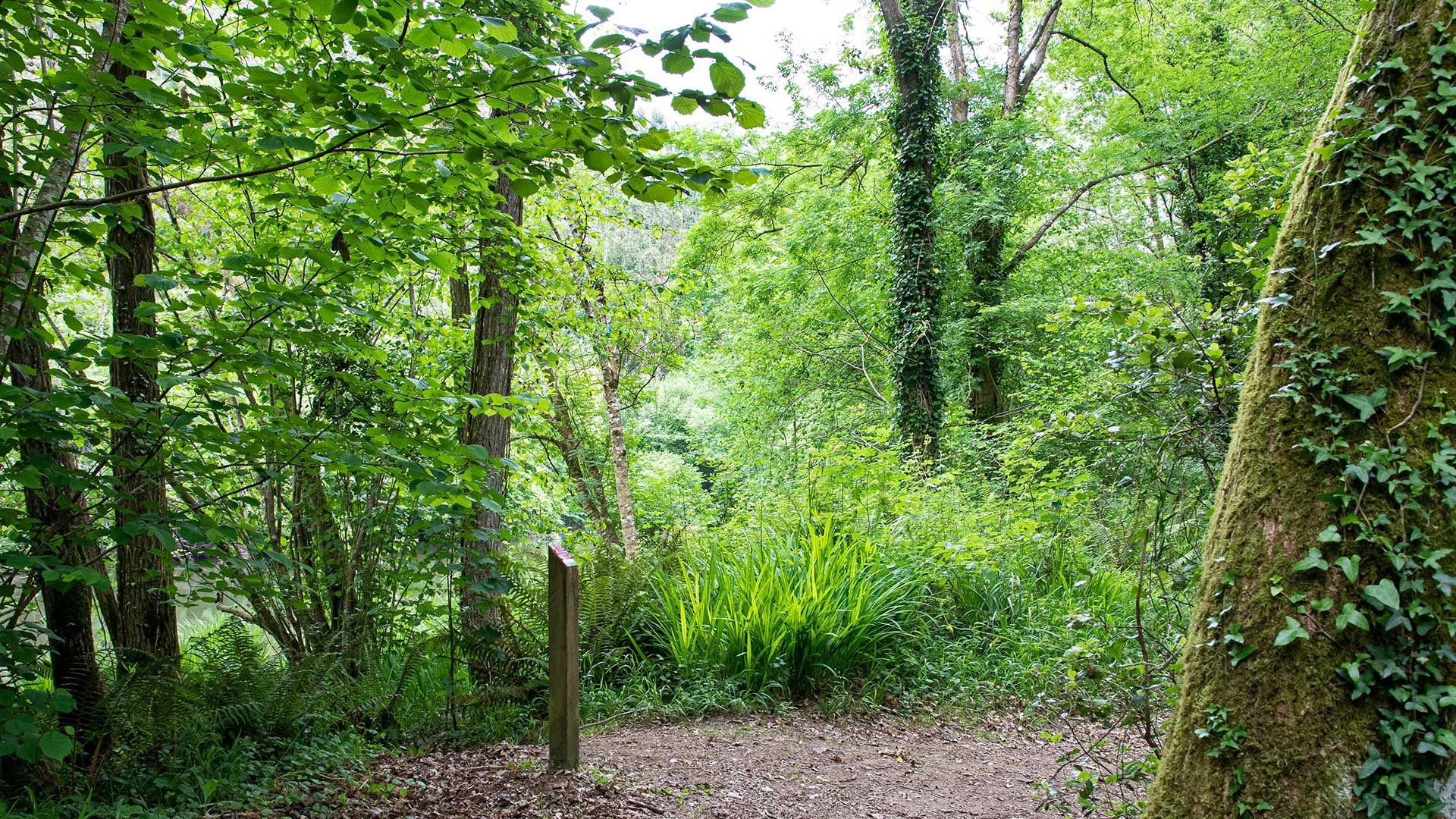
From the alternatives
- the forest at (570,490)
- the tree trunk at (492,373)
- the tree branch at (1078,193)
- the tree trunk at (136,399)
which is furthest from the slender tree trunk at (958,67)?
the tree trunk at (136,399)

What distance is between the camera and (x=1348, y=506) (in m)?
2.05

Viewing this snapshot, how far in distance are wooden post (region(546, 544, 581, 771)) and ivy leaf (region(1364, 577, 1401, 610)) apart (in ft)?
9.38

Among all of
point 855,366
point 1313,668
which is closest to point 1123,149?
point 855,366

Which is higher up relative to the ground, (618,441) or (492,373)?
(492,373)

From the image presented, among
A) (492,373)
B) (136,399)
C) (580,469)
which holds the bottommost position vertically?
(580,469)

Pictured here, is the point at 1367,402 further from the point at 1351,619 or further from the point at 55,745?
the point at 55,745

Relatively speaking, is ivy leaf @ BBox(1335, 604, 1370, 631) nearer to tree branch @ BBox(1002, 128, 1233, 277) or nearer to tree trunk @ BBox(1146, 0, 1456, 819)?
tree trunk @ BBox(1146, 0, 1456, 819)

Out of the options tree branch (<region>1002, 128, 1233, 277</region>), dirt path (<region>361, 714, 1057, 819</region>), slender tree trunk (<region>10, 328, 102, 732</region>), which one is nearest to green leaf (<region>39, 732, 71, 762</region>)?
slender tree trunk (<region>10, 328, 102, 732</region>)

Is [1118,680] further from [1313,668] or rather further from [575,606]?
[575,606]

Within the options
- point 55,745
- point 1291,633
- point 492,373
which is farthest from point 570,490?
point 1291,633

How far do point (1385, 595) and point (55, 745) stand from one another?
133 inches

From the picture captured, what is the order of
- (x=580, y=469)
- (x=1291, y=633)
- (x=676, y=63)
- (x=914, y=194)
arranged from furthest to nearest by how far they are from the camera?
(x=580, y=469)
(x=914, y=194)
(x=1291, y=633)
(x=676, y=63)

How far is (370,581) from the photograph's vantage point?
479 centimetres

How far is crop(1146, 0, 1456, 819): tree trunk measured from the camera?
196 cm
